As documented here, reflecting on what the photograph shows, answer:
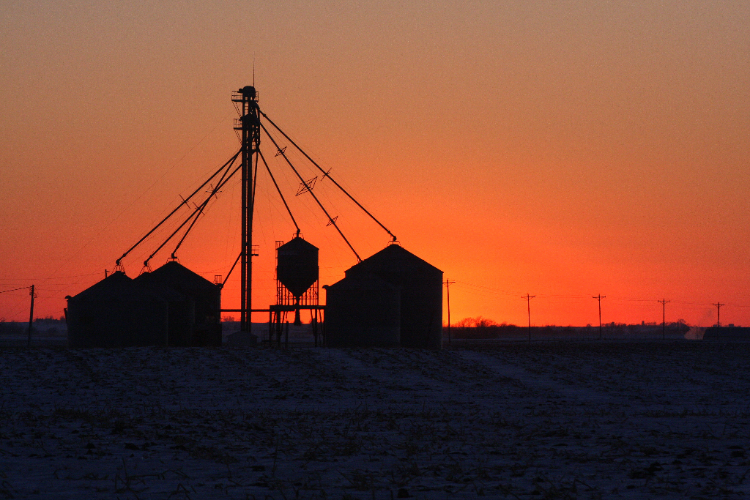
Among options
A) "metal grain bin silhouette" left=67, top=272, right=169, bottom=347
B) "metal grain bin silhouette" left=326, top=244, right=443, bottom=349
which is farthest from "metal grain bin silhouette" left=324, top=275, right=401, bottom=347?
"metal grain bin silhouette" left=67, top=272, right=169, bottom=347

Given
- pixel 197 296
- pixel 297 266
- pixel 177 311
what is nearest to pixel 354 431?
pixel 177 311

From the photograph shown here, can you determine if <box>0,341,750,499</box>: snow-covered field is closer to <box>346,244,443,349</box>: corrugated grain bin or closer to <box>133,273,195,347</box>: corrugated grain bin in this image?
<box>133,273,195,347</box>: corrugated grain bin

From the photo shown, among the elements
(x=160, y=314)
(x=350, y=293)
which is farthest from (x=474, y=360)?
(x=160, y=314)

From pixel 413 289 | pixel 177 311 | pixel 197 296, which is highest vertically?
pixel 413 289

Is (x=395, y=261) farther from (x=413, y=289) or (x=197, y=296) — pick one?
(x=197, y=296)

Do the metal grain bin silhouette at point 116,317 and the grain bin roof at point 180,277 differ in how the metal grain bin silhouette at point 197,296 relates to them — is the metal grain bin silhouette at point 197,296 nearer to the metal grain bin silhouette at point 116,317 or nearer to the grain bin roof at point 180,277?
the grain bin roof at point 180,277

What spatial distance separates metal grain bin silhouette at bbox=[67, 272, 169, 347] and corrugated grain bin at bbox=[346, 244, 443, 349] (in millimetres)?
14023

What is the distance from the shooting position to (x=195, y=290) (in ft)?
191

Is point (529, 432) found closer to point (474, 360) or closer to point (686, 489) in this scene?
point (686, 489)

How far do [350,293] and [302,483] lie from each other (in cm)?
Answer: 4218

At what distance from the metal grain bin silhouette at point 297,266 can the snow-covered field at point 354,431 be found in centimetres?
1805

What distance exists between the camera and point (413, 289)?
193ft

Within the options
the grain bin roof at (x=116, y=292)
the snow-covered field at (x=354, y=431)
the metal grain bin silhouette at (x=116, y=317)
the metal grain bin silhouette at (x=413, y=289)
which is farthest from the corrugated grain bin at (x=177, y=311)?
the snow-covered field at (x=354, y=431)

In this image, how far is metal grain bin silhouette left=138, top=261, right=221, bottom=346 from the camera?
185 feet
